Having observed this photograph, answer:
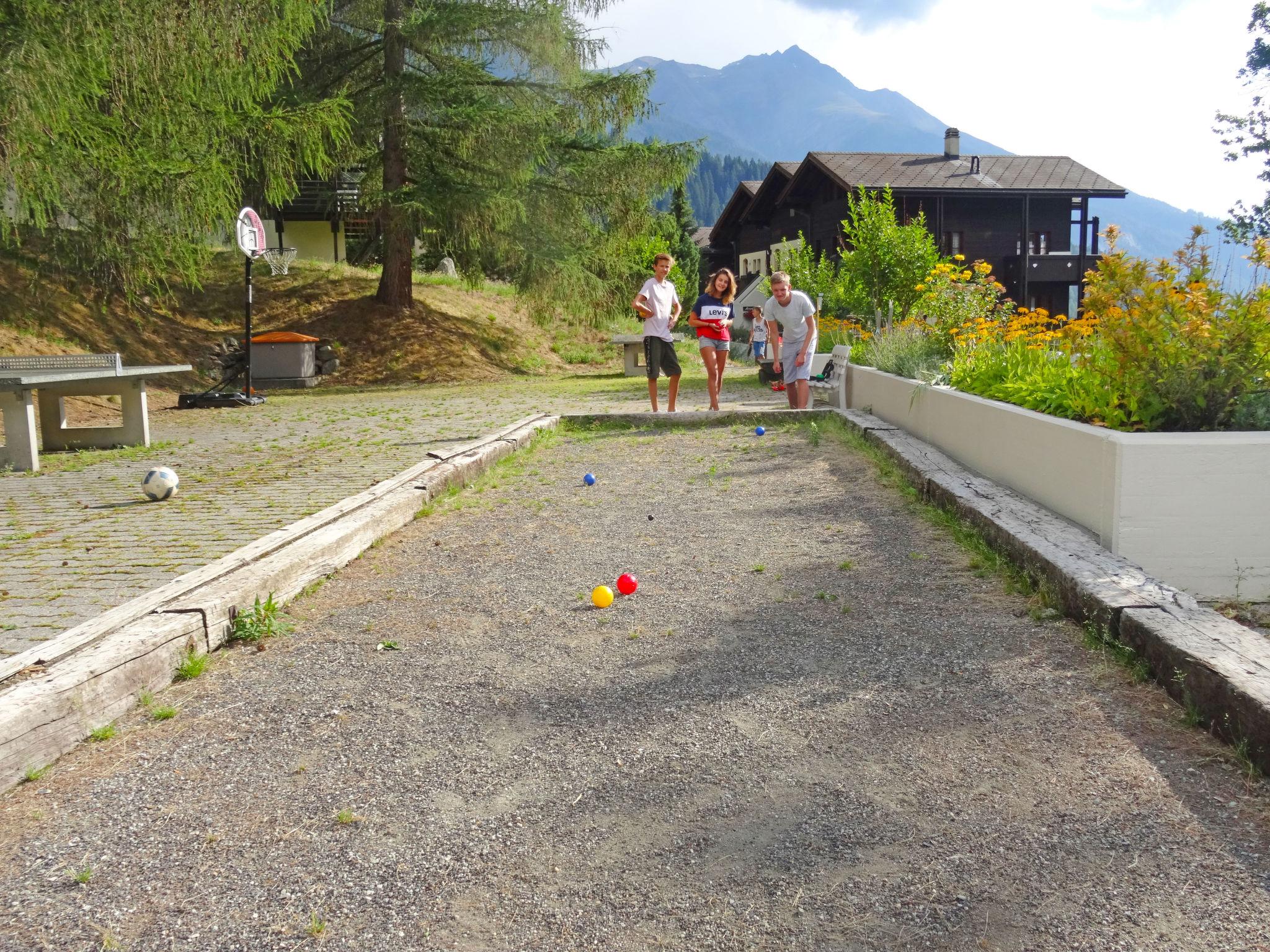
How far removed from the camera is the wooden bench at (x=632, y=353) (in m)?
23.2

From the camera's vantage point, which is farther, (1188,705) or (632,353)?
(632,353)

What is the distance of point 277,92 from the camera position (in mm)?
19984

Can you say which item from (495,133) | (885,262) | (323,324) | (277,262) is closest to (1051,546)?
(885,262)

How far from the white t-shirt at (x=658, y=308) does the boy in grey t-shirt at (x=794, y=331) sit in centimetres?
117

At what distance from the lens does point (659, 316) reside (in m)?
11.9

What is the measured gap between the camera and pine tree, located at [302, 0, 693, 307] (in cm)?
2127

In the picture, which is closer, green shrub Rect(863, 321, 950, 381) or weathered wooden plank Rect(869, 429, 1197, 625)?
weathered wooden plank Rect(869, 429, 1197, 625)

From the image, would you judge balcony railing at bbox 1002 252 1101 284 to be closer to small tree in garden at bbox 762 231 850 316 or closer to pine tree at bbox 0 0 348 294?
small tree in garden at bbox 762 231 850 316

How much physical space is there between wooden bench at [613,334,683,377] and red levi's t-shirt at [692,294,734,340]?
1072 cm

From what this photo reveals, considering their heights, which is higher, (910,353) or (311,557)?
(910,353)

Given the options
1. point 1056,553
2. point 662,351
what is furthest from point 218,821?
point 662,351

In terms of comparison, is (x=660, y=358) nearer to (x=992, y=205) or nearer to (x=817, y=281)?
(x=817, y=281)

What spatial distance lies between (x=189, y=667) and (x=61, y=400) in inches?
329

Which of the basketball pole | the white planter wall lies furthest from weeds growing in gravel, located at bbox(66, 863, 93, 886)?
the basketball pole
